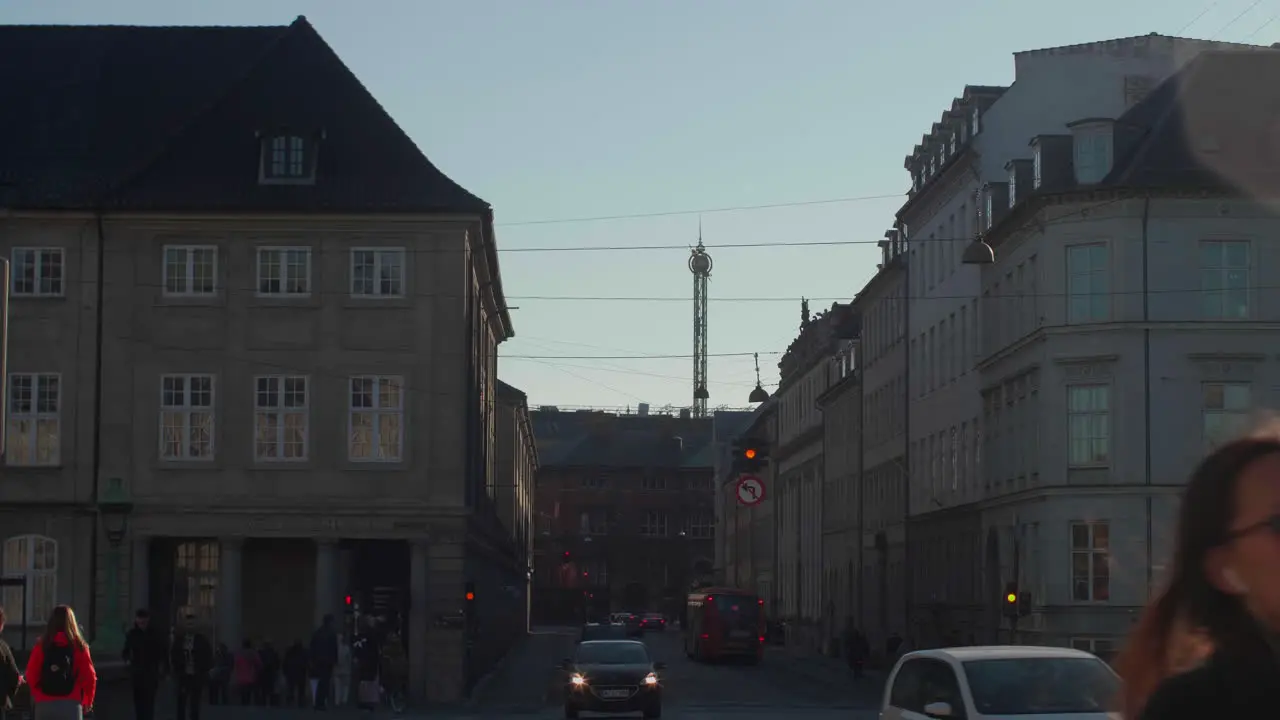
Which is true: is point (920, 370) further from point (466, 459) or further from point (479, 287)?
point (466, 459)

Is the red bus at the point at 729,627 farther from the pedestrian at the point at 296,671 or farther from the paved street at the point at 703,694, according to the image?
the pedestrian at the point at 296,671

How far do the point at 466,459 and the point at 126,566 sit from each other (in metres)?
8.02

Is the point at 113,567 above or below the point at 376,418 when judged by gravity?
below

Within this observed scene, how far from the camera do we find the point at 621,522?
513ft

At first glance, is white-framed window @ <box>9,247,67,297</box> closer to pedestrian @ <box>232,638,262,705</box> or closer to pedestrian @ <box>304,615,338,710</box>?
pedestrian @ <box>232,638,262,705</box>

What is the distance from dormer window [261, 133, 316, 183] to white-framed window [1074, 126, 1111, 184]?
19.6 meters

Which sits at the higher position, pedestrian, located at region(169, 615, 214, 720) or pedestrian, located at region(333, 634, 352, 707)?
pedestrian, located at region(169, 615, 214, 720)

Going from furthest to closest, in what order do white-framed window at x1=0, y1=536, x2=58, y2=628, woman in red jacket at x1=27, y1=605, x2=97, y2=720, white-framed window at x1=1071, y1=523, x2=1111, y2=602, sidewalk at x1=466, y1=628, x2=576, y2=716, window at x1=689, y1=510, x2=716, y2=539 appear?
window at x1=689, y1=510, x2=716, y2=539 < white-framed window at x1=1071, y1=523, x2=1111, y2=602 < white-framed window at x1=0, y1=536, x2=58, y2=628 < sidewalk at x1=466, y1=628, x2=576, y2=716 < woman in red jacket at x1=27, y1=605, x2=97, y2=720

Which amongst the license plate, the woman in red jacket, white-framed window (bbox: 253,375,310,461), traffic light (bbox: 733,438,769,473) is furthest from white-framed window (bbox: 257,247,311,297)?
the woman in red jacket

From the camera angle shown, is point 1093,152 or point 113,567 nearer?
point 113,567

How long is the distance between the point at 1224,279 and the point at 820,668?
92.4 feet

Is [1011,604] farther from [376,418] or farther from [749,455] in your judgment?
[376,418]

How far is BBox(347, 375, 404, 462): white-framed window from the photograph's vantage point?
151ft

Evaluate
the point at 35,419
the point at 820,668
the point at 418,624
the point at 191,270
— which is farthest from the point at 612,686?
the point at 820,668
